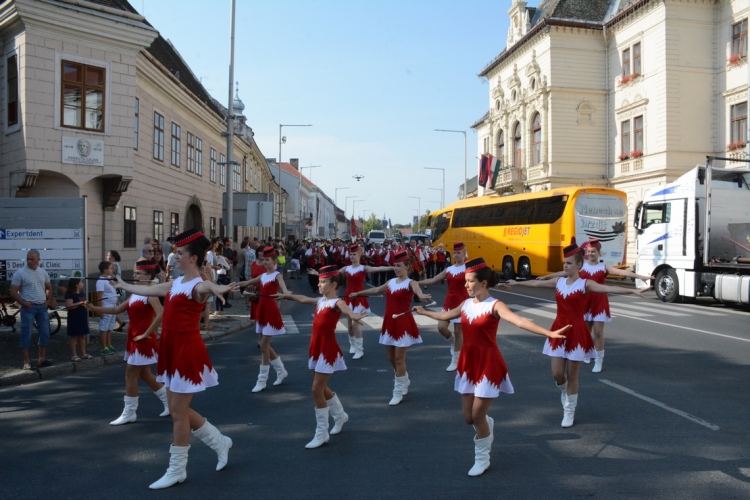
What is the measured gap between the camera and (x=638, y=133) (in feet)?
114

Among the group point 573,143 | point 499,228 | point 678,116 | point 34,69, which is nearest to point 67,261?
point 34,69

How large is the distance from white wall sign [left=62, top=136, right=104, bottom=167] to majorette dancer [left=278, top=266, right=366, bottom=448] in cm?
1311

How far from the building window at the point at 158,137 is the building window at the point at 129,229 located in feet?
10.3

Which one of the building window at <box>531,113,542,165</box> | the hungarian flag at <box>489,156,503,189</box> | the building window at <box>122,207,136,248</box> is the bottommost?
the building window at <box>122,207,136,248</box>

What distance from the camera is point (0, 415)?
687 centimetres

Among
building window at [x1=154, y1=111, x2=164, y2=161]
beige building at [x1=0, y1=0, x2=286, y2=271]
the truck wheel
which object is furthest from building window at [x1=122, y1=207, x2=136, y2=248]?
the truck wheel

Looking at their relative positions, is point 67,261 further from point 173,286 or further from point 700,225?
point 700,225

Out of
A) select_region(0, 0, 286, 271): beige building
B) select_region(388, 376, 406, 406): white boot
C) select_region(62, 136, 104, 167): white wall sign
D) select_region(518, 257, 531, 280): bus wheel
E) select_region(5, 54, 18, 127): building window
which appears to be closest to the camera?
select_region(388, 376, 406, 406): white boot

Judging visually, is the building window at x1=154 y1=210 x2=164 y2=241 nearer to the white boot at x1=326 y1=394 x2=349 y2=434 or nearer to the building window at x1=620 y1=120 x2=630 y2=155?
the white boot at x1=326 y1=394 x2=349 y2=434

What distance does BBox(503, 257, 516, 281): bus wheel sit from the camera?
2883 centimetres

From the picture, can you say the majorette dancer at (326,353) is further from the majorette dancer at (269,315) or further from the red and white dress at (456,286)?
the red and white dress at (456,286)

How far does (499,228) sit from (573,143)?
12260mm

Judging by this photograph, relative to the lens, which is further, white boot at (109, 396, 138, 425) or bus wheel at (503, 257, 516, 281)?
bus wheel at (503, 257, 516, 281)

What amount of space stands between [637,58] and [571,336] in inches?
1302
